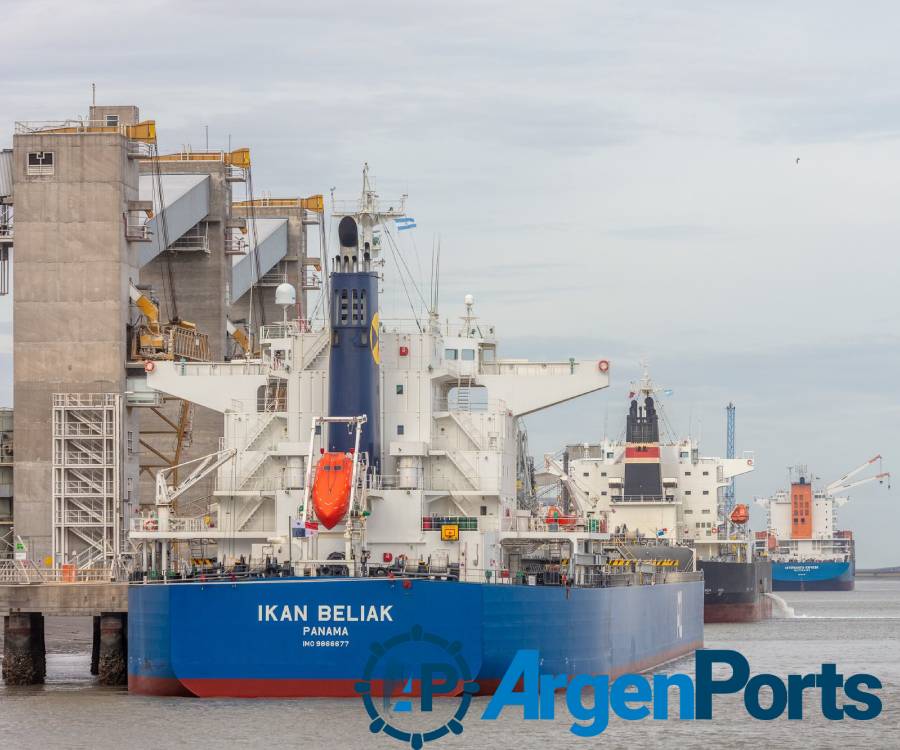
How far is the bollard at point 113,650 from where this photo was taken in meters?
47.0

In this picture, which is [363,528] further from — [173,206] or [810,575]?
[810,575]

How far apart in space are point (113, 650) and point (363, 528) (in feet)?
34.5

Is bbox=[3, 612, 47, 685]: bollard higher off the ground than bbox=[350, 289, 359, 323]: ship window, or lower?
lower

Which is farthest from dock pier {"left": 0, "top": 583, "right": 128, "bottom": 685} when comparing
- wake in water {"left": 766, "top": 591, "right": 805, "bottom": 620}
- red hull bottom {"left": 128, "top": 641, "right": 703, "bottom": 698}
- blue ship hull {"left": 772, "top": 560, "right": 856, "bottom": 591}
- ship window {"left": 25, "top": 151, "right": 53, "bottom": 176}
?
blue ship hull {"left": 772, "top": 560, "right": 856, "bottom": 591}

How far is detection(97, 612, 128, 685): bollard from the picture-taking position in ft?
154

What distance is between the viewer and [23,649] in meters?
46.8

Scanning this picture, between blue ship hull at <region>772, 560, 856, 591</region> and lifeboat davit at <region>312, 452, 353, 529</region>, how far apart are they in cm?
13888

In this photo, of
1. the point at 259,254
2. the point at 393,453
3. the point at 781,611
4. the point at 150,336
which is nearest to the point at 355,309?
the point at 393,453

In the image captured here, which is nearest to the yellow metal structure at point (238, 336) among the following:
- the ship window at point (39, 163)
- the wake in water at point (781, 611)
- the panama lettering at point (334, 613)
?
the ship window at point (39, 163)

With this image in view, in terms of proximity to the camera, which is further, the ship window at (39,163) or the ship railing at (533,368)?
the ship window at (39,163)

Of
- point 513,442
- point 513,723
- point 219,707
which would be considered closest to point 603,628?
point 513,442

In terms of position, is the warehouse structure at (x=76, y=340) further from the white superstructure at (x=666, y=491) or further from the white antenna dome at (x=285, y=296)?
the white superstructure at (x=666, y=491)

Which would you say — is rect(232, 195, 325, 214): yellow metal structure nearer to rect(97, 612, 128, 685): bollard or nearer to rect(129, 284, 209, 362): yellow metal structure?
rect(129, 284, 209, 362): yellow metal structure

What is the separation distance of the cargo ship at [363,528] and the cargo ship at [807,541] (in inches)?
5132
